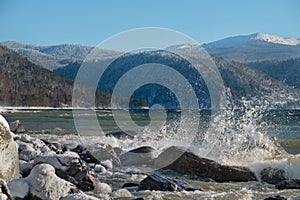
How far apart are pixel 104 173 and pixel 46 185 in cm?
585

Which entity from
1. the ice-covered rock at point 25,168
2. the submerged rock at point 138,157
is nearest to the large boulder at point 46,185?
the ice-covered rock at point 25,168

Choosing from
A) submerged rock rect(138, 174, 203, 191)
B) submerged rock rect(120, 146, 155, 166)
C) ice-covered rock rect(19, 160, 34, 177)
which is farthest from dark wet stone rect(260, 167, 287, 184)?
ice-covered rock rect(19, 160, 34, 177)

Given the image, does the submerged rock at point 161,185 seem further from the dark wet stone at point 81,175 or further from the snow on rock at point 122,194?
the dark wet stone at point 81,175

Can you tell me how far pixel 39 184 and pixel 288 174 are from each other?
971 centimetres

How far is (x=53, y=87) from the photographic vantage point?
616 feet

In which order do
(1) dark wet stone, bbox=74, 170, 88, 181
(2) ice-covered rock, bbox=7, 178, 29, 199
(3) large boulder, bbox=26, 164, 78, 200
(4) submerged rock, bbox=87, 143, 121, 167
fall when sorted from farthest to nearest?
(4) submerged rock, bbox=87, 143, 121, 167
(1) dark wet stone, bbox=74, 170, 88, 181
(3) large boulder, bbox=26, 164, 78, 200
(2) ice-covered rock, bbox=7, 178, 29, 199

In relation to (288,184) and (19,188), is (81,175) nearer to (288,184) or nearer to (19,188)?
(19,188)

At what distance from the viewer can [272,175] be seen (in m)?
14.7

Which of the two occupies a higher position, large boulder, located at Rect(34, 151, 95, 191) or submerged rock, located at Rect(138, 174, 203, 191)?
large boulder, located at Rect(34, 151, 95, 191)

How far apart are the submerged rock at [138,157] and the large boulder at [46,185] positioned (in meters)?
8.52

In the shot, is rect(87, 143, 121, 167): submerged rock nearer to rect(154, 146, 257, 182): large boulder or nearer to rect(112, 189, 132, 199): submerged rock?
rect(154, 146, 257, 182): large boulder

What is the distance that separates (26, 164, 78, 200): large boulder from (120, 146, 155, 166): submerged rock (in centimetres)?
852

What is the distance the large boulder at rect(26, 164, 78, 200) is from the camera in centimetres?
902

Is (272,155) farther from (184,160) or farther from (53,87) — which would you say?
(53,87)
